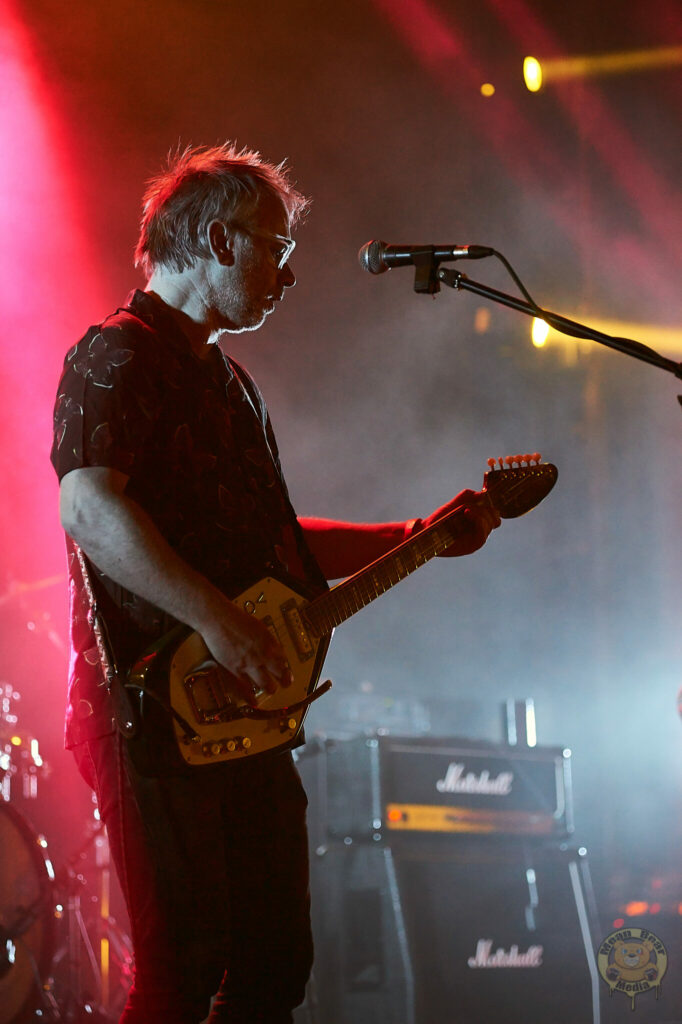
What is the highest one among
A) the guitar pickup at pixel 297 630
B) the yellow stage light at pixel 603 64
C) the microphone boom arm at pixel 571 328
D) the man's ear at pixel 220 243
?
the yellow stage light at pixel 603 64

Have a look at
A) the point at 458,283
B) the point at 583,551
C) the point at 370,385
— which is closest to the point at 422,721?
the point at 583,551

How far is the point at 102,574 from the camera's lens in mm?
1850

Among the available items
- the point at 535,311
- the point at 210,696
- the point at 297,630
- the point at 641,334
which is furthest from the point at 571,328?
→ the point at 641,334

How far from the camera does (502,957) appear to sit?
3.84 meters

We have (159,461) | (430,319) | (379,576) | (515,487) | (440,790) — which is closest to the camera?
(159,461)

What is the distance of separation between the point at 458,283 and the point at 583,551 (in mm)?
4867

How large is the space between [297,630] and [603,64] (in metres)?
5.06

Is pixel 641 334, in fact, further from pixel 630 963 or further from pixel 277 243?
pixel 277 243

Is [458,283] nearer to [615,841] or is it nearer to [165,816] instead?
[165,816]

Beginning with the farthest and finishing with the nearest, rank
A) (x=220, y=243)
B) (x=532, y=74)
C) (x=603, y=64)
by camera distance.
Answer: (x=603, y=64) < (x=532, y=74) < (x=220, y=243)

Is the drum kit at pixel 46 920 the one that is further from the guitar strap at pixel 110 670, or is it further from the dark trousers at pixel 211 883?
the guitar strap at pixel 110 670

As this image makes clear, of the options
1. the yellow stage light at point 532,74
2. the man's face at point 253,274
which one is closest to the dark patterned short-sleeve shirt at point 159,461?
the man's face at point 253,274

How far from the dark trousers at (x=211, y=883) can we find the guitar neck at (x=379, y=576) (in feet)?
1.06

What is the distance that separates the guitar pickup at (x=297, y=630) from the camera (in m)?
1.95
